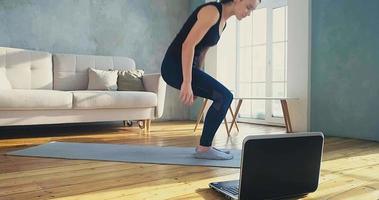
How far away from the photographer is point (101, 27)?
428 cm

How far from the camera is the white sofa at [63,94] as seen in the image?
2775 millimetres

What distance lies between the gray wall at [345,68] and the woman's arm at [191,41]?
186cm

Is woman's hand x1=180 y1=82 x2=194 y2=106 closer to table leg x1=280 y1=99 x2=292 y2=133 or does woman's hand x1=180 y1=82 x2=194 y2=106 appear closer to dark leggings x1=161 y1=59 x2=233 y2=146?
dark leggings x1=161 y1=59 x2=233 y2=146

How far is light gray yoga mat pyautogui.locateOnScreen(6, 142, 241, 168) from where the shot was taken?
1.91 meters

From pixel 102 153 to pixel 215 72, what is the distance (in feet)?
9.00

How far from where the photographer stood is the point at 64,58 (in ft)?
12.1

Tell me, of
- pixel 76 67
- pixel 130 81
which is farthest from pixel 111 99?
pixel 76 67

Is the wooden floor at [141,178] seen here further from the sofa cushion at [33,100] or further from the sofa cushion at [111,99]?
the sofa cushion at [111,99]

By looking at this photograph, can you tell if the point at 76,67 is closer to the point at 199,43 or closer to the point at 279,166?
the point at 199,43

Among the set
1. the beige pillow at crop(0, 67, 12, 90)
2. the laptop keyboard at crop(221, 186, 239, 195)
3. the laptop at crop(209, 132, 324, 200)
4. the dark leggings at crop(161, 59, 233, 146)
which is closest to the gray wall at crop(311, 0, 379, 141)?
the dark leggings at crop(161, 59, 233, 146)

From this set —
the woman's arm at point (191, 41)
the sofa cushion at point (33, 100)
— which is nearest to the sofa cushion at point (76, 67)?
the sofa cushion at point (33, 100)

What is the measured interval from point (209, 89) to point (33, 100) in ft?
5.69

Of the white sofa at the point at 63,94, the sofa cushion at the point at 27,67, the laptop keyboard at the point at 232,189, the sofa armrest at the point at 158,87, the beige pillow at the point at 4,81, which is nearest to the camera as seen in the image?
the laptop keyboard at the point at 232,189

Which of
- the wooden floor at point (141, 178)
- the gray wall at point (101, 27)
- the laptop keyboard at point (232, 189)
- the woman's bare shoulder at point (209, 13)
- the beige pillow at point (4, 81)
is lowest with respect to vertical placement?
the wooden floor at point (141, 178)
